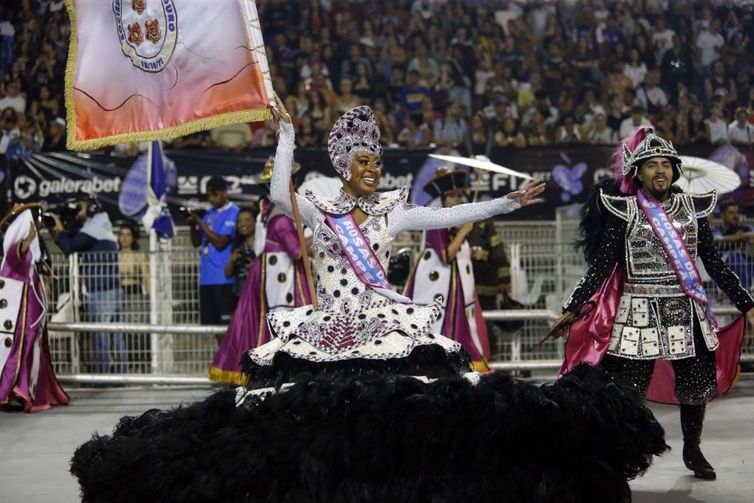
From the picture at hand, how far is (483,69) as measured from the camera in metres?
15.4

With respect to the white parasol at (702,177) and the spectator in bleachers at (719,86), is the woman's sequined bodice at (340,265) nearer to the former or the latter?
the white parasol at (702,177)

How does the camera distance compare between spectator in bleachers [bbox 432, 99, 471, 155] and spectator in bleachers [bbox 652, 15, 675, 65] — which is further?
spectator in bleachers [bbox 652, 15, 675, 65]

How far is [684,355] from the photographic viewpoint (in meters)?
5.69

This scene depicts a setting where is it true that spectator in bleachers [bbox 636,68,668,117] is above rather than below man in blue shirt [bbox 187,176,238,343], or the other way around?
above

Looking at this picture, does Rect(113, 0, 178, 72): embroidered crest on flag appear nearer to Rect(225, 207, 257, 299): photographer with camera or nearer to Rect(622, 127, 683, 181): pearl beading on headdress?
Rect(622, 127, 683, 181): pearl beading on headdress

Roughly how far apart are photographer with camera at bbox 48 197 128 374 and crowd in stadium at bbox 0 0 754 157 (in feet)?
10.6

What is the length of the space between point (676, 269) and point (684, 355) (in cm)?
42

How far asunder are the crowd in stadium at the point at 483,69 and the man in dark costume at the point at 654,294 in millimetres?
7903

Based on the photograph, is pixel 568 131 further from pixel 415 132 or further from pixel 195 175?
pixel 195 175

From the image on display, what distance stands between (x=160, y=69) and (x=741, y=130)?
10433 mm

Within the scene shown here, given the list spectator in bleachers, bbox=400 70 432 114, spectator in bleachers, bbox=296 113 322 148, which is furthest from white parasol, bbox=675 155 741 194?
spectator in bleachers, bbox=400 70 432 114

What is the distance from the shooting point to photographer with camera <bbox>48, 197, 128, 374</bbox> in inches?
401

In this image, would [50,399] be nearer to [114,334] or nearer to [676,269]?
[114,334]

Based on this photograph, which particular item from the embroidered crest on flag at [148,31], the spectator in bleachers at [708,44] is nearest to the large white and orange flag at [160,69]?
the embroidered crest on flag at [148,31]
